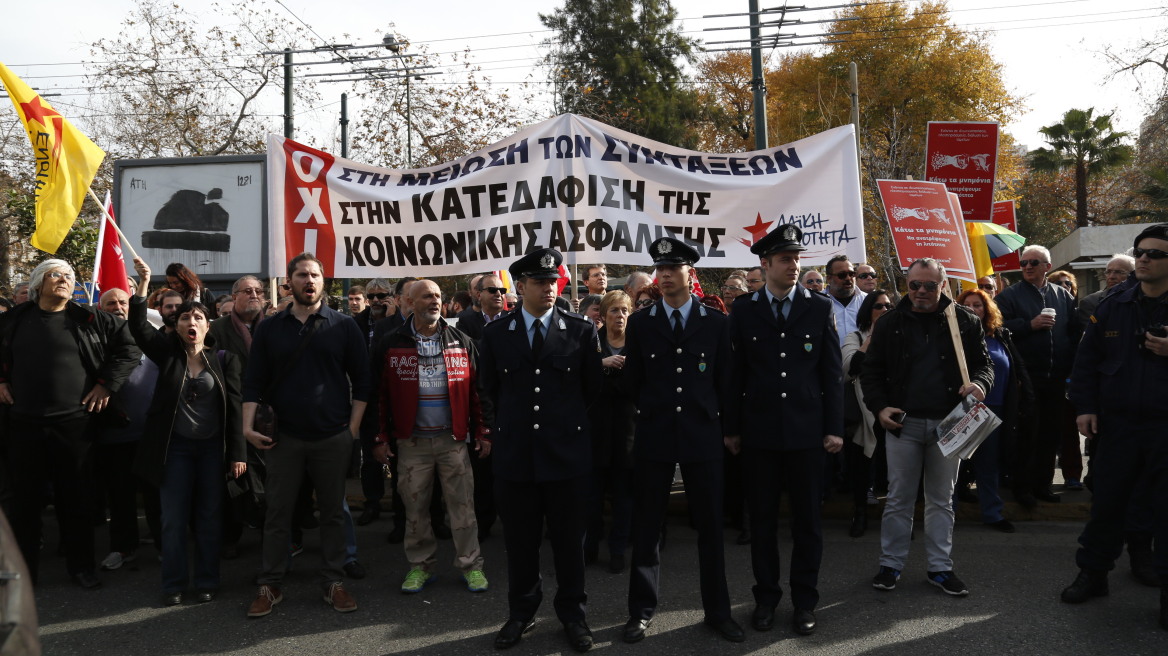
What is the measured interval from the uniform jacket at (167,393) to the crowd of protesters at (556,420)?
14mm

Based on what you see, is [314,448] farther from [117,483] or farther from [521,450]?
[117,483]

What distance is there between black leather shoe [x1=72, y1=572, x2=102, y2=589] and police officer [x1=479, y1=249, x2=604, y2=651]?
2911mm

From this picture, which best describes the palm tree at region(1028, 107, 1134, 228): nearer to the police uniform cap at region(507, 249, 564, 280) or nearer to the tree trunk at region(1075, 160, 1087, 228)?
the tree trunk at region(1075, 160, 1087, 228)

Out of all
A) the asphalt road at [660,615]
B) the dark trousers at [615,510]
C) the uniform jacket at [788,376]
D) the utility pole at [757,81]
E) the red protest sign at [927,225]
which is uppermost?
the utility pole at [757,81]

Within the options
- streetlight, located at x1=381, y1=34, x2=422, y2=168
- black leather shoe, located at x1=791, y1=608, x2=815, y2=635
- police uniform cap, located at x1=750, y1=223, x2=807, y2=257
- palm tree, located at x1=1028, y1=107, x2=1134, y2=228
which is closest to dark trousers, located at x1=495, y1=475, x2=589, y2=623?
black leather shoe, located at x1=791, y1=608, x2=815, y2=635

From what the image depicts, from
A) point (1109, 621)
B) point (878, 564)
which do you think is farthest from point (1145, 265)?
point (878, 564)

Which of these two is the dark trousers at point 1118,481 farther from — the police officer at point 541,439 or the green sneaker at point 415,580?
the green sneaker at point 415,580

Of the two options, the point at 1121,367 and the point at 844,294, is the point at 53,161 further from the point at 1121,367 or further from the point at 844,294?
the point at 1121,367

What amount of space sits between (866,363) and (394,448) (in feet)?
10.2

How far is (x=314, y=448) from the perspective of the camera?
5.29m

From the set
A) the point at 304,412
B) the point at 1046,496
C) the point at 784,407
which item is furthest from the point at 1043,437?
the point at 304,412

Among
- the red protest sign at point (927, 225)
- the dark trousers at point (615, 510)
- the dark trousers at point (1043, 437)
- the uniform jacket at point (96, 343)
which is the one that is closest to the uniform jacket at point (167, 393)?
the uniform jacket at point (96, 343)

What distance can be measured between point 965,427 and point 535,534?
2.49 meters

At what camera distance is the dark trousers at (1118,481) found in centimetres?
482
